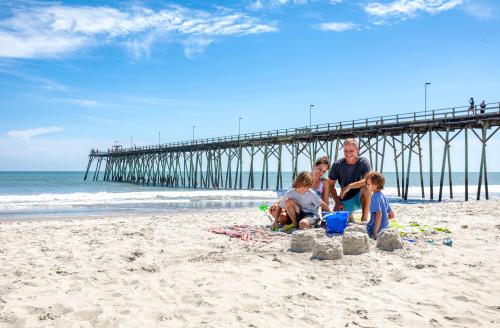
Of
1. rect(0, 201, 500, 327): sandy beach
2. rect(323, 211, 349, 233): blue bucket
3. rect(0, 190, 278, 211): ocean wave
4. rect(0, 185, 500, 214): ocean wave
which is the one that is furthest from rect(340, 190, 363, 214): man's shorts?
rect(0, 190, 278, 211): ocean wave

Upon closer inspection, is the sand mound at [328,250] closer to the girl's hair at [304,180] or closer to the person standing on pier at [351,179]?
the girl's hair at [304,180]

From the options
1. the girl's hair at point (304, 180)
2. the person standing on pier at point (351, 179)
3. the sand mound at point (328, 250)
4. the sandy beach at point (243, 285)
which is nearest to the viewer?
the sandy beach at point (243, 285)

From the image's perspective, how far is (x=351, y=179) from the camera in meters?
6.77

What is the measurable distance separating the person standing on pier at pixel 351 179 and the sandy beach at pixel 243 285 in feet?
3.88

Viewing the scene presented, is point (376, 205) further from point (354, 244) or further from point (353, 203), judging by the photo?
point (353, 203)

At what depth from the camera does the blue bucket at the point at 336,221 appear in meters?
6.04

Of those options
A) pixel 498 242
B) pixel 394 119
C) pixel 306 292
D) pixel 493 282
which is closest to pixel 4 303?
pixel 306 292

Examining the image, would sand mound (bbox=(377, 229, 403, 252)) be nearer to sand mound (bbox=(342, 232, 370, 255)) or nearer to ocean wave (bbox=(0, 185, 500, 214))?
sand mound (bbox=(342, 232, 370, 255))

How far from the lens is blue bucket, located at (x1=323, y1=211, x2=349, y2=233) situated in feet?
19.8

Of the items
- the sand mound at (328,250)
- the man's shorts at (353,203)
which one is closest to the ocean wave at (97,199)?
the man's shorts at (353,203)

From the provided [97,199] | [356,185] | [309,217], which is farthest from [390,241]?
[97,199]

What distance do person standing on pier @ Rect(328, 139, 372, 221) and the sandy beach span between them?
3.88ft

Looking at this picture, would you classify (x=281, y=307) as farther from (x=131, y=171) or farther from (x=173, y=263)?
(x=131, y=171)

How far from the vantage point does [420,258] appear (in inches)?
195
